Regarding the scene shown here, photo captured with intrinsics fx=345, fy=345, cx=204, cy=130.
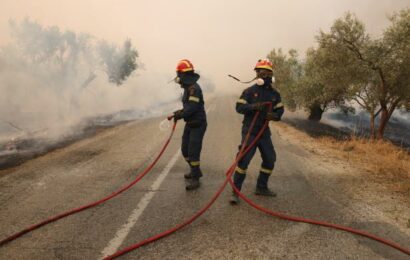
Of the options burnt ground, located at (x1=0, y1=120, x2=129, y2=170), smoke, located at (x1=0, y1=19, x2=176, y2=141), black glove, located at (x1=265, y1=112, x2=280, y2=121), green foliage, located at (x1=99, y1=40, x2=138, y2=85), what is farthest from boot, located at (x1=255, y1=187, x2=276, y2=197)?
green foliage, located at (x1=99, y1=40, x2=138, y2=85)

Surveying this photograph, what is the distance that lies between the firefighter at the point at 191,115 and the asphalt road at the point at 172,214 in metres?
0.41

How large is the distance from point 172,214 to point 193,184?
1155 mm

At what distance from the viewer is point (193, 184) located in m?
5.85

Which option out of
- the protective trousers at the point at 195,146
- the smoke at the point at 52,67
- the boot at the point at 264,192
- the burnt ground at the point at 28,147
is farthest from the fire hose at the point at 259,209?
the smoke at the point at 52,67

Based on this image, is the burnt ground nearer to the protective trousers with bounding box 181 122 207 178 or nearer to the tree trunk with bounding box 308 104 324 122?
the protective trousers with bounding box 181 122 207 178

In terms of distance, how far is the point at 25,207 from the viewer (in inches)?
194

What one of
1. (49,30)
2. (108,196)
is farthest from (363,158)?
(49,30)

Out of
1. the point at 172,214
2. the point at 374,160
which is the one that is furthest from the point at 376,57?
the point at 172,214

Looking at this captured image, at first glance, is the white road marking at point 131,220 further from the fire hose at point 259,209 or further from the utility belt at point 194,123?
the utility belt at point 194,123

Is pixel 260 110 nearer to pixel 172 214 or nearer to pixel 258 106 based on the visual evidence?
pixel 258 106

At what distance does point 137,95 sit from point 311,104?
22.0 m

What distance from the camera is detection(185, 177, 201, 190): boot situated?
5.78m

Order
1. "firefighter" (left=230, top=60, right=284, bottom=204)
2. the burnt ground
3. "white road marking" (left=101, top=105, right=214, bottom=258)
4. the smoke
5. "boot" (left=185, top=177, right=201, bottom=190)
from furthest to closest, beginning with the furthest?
1. the smoke
2. the burnt ground
3. "boot" (left=185, top=177, right=201, bottom=190)
4. "firefighter" (left=230, top=60, right=284, bottom=204)
5. "white road marking" (left=101, top=105, right=214, bottom=258)

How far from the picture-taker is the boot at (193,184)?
5.78 meters
